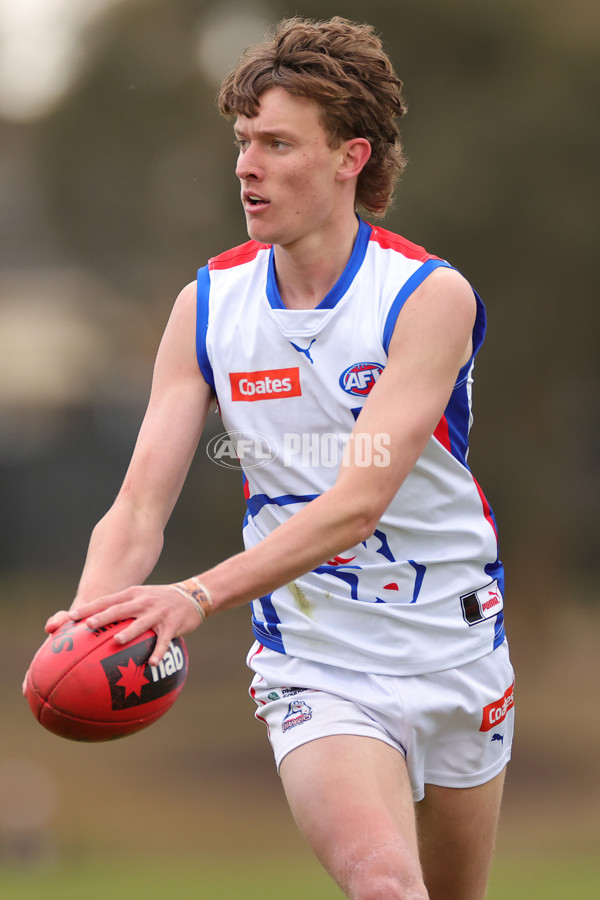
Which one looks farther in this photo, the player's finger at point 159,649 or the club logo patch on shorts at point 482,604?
the club logo patch on shorts at point 482,604

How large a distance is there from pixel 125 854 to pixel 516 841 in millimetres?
3276

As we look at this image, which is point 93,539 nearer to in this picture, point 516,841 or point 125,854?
point 125,854

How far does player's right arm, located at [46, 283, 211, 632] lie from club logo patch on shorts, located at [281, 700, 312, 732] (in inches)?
18.5

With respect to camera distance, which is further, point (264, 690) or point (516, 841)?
point (516, 841)

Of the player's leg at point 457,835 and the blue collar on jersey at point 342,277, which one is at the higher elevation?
the blue collar on jersey at point 342,277

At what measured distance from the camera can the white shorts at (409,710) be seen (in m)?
2.59

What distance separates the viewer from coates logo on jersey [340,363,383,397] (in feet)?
8.65

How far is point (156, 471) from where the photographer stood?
267cm

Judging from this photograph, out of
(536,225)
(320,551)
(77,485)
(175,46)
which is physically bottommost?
(77,485)

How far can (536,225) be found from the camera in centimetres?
967

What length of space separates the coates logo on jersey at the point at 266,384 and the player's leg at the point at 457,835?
1070 mm

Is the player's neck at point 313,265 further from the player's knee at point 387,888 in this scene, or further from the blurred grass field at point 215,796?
the blurred grass field at point 215,796

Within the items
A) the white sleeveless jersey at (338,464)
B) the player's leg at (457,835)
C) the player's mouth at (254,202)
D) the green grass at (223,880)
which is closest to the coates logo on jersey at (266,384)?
the white sleeveless jersey at (338,464)

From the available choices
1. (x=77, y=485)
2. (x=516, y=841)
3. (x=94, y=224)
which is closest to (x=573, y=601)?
(x=516, y=841)
